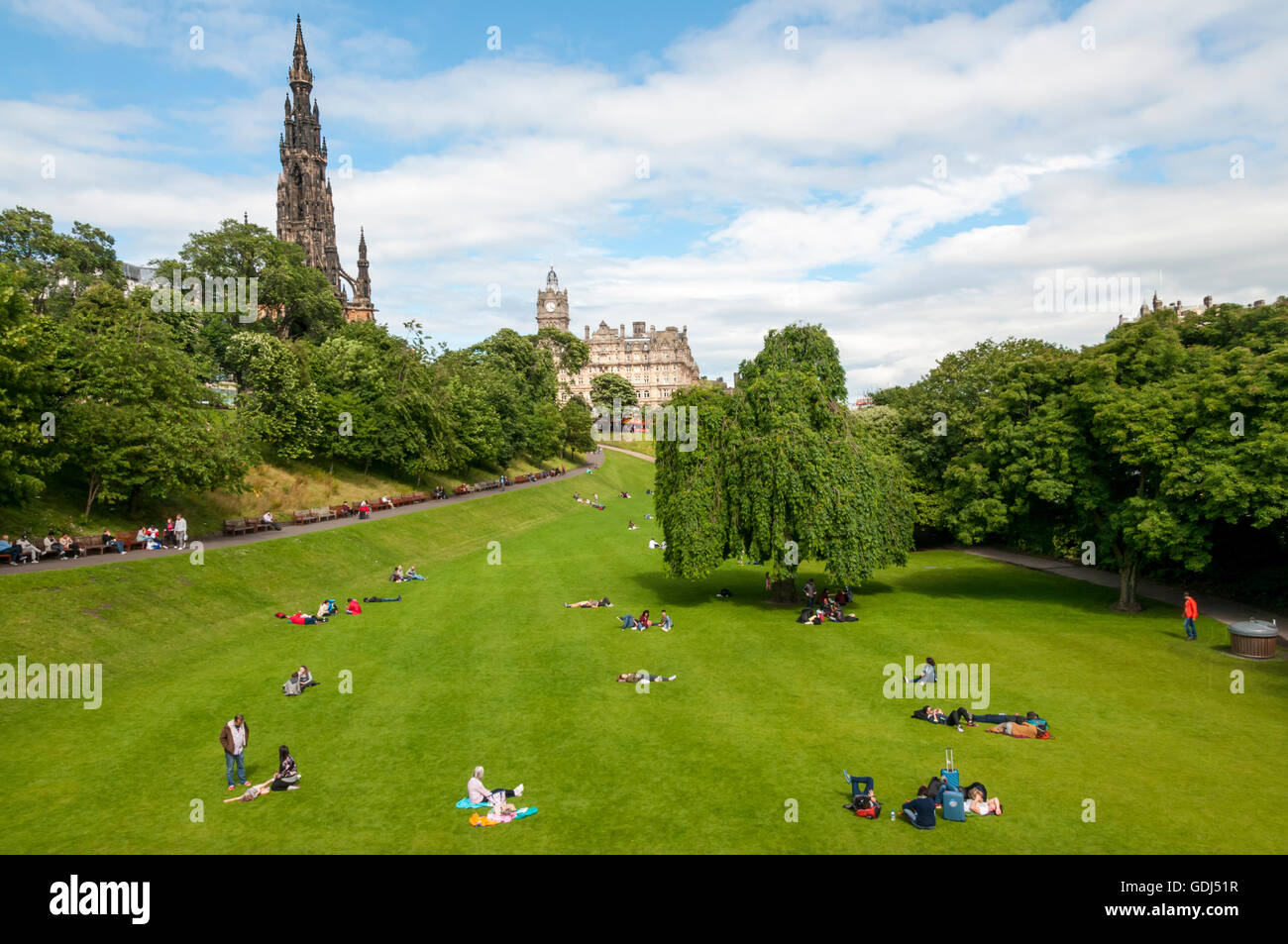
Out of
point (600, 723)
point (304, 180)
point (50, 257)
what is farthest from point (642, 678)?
point (304, 180)

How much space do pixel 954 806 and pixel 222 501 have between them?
149ft

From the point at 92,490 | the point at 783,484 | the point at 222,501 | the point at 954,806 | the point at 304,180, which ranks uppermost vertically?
the point at 304,180

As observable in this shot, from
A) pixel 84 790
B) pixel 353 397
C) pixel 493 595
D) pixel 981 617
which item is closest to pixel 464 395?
pixel 353 397

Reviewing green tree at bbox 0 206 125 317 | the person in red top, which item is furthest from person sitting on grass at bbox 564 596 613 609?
green tree at bbox 0 206 125 317

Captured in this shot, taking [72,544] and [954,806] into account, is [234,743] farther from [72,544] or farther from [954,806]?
[72,544]

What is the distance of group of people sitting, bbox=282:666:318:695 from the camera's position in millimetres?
22516

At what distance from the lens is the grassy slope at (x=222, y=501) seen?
35438 millimetres

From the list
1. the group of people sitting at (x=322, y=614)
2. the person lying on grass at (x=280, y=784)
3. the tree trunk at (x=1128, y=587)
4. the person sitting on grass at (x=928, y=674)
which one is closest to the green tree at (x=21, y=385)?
the group of people sitting at (x=322, y=614)

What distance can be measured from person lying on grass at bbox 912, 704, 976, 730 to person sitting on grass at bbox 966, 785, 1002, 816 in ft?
15.2

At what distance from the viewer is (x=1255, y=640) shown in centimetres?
2505

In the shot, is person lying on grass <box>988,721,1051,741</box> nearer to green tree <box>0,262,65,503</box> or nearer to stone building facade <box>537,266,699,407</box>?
green tree <box>0,262,65,503</box>

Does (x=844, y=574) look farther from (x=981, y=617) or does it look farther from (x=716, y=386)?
(x=716, y=386)

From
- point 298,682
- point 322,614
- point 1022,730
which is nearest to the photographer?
point 1022,730

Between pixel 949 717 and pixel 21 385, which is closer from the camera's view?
pixel 949 717
